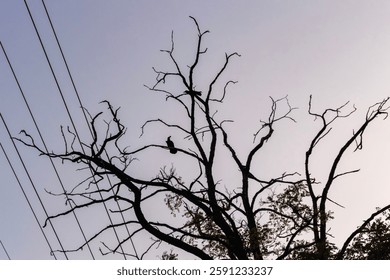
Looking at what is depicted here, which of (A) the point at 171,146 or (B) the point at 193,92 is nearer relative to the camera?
(A) the point at 171,146

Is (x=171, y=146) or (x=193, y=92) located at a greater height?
(x=193, y=92)

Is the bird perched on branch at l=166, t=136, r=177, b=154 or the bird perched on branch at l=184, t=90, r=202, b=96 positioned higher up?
the bird perched on branch at l=184, t=90, r=202, b=96

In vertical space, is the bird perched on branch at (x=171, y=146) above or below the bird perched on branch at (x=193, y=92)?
below

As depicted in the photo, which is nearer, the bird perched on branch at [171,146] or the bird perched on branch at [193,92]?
the bird perched on branch at [171,146]

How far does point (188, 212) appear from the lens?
1202 cm

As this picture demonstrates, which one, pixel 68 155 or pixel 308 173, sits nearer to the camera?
pixel 68 155

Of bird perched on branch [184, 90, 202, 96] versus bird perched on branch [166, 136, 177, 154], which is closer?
bird perched on branch [166, 136, 177, 154]
